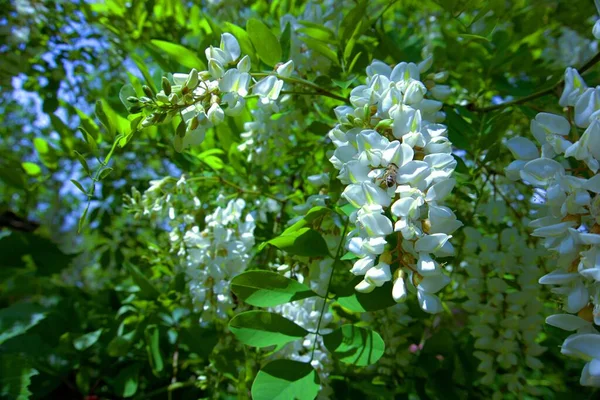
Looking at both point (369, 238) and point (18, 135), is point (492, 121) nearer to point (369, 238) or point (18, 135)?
point (369, 238)

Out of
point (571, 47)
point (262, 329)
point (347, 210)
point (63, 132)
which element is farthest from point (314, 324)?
point (571, 47)

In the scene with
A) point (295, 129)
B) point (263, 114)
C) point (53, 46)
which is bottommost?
point (295, 129)

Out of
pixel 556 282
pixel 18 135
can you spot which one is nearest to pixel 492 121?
pixel 556 282

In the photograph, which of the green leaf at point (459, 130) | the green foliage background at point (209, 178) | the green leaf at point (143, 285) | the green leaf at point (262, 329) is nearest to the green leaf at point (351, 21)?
the green foliage background at point (209, 178)

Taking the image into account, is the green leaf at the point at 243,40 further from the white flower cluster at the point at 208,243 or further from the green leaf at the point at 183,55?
the white flower cluster at the point at 208,243

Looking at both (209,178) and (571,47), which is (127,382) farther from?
(571,47)
